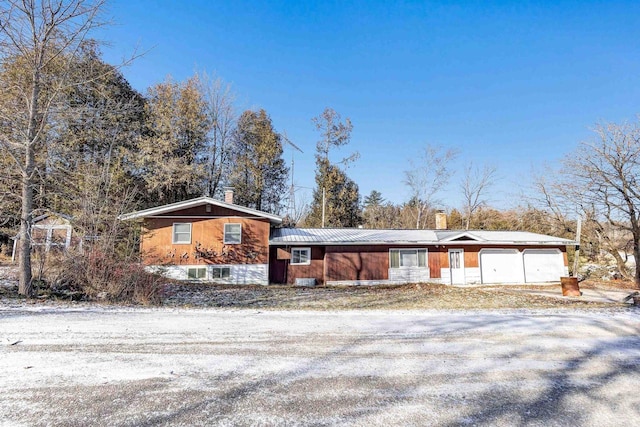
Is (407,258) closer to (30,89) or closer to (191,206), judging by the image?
(191,206)

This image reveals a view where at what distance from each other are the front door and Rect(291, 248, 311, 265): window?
24.5 feet

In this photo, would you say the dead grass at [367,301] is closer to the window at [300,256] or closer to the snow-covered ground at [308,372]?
the snow-covered ground at [308,372]

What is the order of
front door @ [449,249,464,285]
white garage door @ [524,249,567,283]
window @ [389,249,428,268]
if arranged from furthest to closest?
white garage door @ [524,249,567,283] < front door @ [449,249,464,285] < window @ [389,249,428,268]

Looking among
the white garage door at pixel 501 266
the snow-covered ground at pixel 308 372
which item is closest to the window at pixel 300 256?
the white garage door at pixel 501 266

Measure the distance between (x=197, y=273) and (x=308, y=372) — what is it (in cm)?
1374

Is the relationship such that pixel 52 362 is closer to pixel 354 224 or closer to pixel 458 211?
pixel 354 224

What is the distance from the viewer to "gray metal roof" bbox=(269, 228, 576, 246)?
641 inches

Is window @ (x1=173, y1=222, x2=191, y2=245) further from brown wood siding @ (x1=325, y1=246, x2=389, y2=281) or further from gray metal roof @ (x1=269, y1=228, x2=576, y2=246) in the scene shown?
brown wood siding @ (x1=325, y1=246, x2=389, y2=281)

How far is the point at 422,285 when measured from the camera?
1561cm

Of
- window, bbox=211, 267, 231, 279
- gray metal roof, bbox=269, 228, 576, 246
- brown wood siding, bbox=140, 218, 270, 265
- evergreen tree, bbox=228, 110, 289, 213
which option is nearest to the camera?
brown wood siding, bbox=140, 218, 270, 265

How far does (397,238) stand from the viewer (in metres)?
17.0

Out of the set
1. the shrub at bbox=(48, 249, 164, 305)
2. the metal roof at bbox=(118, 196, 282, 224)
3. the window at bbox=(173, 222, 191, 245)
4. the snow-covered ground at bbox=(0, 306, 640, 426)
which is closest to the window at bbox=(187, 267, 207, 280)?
the window at bbox=(173, 222, 191, 245)

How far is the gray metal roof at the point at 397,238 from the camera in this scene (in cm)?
1628

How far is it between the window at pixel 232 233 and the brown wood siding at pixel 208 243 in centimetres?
15
